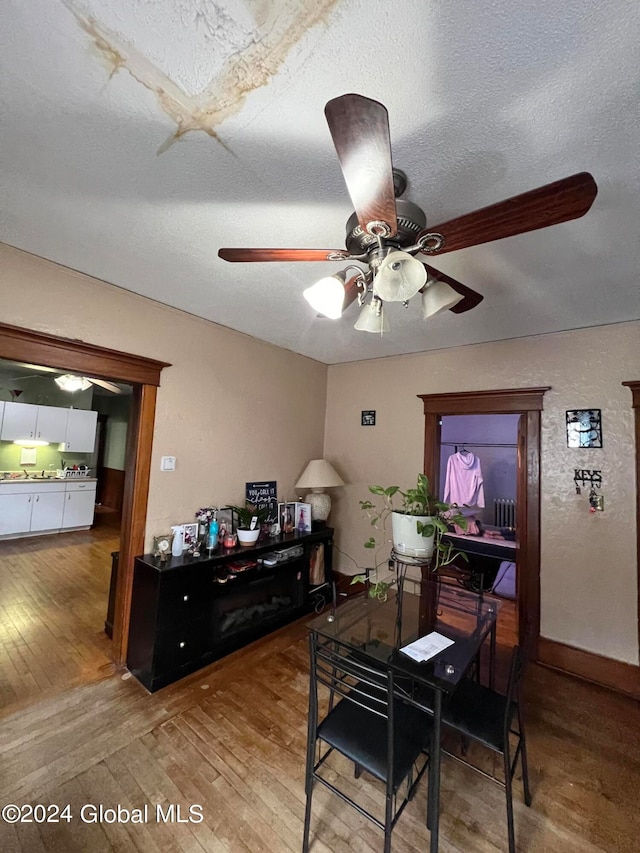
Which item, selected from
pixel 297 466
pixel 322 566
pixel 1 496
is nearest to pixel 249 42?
pixel 297 466

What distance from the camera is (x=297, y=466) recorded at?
11.8 feet

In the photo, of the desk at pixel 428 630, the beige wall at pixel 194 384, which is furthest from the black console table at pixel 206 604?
the desk at pixel 428 630

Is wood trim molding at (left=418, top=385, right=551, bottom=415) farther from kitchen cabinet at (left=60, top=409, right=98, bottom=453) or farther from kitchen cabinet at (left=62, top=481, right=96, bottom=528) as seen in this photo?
kitchen cabinet at (left=60, top=409, right=98, bottom=453)

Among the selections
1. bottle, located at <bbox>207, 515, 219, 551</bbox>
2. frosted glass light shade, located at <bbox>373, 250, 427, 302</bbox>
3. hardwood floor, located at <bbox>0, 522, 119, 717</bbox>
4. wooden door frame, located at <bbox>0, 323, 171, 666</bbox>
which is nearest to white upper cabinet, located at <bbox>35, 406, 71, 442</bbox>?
hardwood floor, located at <bbox>0, 522, 119, 717</bbox>

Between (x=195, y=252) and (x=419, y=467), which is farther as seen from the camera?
(x=419, y=467)

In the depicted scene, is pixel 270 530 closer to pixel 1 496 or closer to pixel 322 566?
pixel 322 566

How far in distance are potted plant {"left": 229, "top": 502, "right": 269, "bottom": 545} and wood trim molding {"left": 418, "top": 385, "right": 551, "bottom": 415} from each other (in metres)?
1.76

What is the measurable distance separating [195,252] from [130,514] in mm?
1731

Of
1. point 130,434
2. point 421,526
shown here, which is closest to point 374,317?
point 421,526

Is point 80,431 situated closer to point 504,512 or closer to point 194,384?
point 194,384

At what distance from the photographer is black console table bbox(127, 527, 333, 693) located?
7.11 feet

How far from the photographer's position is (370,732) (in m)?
1.38

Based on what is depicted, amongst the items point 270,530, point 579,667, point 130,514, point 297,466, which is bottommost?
point 579,667

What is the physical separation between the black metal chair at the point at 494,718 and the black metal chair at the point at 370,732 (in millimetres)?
156
